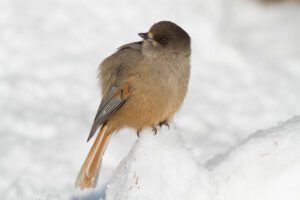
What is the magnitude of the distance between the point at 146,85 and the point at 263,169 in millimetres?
1592

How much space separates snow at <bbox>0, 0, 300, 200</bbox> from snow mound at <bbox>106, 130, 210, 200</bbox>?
2.37 meters

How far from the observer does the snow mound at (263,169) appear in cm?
338

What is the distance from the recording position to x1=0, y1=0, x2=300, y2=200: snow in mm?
6820

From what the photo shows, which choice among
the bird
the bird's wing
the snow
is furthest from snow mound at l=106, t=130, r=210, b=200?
the snow

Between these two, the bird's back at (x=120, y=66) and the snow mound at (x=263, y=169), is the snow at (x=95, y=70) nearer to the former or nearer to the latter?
the bird's back at (x=120, y=66)

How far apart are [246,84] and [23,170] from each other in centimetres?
332

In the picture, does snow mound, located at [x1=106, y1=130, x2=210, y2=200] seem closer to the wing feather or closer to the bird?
the bird

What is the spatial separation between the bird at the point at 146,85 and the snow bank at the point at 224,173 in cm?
109

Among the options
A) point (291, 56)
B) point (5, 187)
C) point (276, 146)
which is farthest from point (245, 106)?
point (276, 146)

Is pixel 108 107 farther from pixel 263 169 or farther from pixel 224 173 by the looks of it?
pixel 263 169

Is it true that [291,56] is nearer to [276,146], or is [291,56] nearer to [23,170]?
[23,170]

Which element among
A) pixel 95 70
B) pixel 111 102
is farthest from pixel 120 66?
pixel 95 70

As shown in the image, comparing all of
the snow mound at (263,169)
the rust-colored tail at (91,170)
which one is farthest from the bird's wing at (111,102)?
the snow mound at (263,169)

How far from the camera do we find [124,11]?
9.20m
